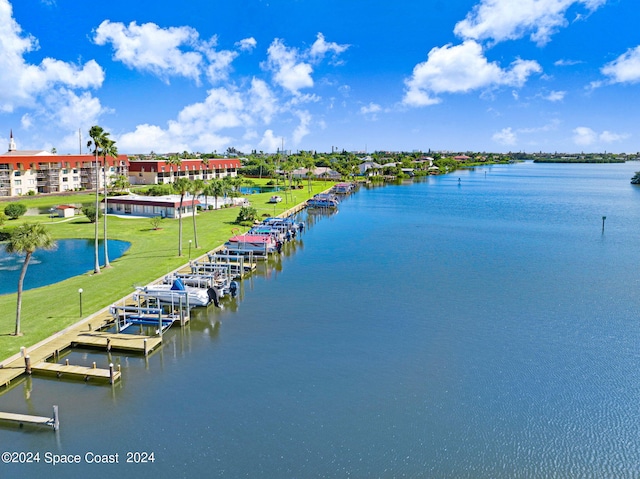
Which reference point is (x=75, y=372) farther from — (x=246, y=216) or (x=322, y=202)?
(x=322, y=202)

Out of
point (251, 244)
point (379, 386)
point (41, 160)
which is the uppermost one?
point (41, 160)

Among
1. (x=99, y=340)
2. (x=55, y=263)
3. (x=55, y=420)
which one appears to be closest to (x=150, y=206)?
(x=55, y=263)

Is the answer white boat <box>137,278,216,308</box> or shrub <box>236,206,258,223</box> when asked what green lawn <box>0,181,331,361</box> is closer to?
shrub <box>236,206,258,223</box>

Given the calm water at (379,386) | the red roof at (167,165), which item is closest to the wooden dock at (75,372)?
the calm water at (379,386)

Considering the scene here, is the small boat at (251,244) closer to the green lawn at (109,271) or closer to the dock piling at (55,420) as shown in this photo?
the green lawn at (109,271)

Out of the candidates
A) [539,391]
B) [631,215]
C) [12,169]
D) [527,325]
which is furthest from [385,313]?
[12,169]

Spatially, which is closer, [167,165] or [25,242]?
[25,242]
